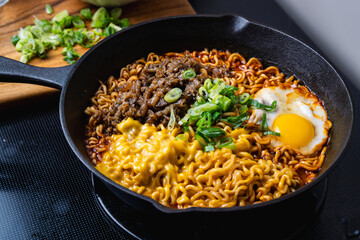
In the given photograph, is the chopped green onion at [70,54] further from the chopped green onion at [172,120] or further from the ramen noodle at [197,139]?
the chopped green onion at [172,120]

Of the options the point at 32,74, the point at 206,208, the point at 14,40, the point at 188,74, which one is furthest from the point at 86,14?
the point at 206,208

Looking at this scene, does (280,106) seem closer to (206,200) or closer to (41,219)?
(206,200)

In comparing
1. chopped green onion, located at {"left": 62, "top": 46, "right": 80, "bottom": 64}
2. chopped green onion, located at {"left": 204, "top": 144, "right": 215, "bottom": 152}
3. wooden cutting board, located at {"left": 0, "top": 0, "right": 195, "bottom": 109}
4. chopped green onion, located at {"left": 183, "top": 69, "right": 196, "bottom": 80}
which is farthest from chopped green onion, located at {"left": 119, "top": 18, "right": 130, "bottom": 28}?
chopped green onion, located at {"left": 204, "top": 144, "right": 215, "bottom": 152}

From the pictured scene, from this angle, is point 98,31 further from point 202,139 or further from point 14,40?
point 202,139

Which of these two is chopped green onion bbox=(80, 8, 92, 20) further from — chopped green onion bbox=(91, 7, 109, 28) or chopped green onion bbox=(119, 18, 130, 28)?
chopped green onion bbox=(119, 18, 130, 28)

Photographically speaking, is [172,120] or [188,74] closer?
[172,120]

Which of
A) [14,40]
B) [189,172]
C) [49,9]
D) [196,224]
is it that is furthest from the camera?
[49,9]

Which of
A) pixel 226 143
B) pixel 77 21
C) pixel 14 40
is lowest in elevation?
pixel 14 40
